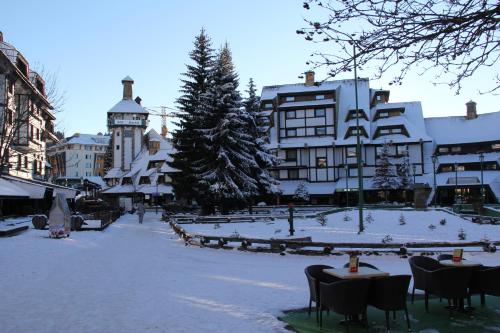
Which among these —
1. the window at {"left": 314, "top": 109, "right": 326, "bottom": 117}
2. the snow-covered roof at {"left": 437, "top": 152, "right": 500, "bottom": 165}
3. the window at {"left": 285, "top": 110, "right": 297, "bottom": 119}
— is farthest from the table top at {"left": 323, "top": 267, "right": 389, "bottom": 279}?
the window at {"left": 285, "top": 110, "right": 297, "bottom": 119}

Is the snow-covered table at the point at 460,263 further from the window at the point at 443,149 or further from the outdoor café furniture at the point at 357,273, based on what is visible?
the window at the point at 443,149

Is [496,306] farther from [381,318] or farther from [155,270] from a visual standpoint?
[155,270]

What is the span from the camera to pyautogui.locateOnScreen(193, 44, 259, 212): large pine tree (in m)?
38.6

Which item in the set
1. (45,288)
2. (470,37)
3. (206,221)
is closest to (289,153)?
(206,221)

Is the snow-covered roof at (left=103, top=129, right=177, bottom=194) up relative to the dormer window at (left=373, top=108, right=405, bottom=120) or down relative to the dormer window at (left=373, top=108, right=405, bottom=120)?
down

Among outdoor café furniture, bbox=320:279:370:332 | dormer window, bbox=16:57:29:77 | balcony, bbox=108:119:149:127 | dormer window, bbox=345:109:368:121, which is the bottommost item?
outdoor café furniture, bbox=320:279:370:332

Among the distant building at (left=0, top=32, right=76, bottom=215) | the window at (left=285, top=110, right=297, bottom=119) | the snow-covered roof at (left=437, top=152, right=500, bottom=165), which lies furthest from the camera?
the window at (left=285, top=110, right=297, bottom=119)

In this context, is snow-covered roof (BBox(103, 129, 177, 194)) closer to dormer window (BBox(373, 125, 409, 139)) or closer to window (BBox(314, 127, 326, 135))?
window (BBox(314, 127, 326, 135))

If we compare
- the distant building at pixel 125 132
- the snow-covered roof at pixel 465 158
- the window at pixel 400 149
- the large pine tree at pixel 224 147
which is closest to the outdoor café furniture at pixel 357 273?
the large pine tree at pixel 224 147

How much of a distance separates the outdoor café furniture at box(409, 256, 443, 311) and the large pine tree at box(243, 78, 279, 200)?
32811 millimetres

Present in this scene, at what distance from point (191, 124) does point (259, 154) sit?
6.47 m

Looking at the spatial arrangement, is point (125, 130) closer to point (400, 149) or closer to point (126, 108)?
point (126, 108)

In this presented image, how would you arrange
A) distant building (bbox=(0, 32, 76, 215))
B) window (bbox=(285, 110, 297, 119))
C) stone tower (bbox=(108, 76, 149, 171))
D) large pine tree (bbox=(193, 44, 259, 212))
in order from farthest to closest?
1. stone tower (bbox=(108, 76, 149, 171))
2. window (bbox=(285, 110, 297, 119))
3. large pine tree (bbox=(193, 44, 259, 212))
4. distant building (bbox=(0, 32, 76, 215))

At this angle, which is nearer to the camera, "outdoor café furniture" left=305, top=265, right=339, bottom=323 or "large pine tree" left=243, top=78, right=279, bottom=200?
"outdoor café furniture" left=305, top=265, right=339, bottom=323
